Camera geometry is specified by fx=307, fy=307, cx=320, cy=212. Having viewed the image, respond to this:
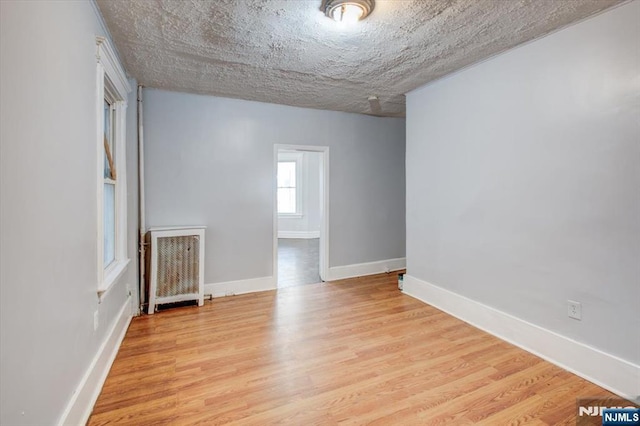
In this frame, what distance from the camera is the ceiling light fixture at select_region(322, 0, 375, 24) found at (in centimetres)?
181

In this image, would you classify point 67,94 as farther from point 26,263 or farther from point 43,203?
point 26,263

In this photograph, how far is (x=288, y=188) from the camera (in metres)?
8.44

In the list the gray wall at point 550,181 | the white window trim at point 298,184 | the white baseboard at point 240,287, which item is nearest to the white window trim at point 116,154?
the white baseboard at point 240,287

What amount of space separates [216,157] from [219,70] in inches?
42.5

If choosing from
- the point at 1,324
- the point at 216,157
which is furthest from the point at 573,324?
the point at 216,157

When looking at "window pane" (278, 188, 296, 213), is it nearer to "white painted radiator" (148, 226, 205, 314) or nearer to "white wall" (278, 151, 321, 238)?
"white wall" (278, 151, 321, 238)

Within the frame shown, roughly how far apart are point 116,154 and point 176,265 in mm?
1272

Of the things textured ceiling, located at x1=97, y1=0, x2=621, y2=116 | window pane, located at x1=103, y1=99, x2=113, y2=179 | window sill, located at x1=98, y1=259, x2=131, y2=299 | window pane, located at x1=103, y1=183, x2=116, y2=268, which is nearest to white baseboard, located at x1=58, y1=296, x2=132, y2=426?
window sill, located at x1=98, y1=259, x2=131, y2=299

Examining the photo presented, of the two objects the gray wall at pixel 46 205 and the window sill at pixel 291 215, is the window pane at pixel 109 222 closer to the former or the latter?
the gray wall at pixel 46 205

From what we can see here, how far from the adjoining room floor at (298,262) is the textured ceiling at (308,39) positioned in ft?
8.30

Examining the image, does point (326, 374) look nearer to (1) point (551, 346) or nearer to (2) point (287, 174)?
(1) point (551, 346)

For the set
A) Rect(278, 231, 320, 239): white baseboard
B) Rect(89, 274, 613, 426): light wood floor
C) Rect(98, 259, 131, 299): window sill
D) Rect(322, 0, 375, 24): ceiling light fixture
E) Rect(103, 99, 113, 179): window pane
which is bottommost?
Rect(89, 274, 613, 426): light wood floor

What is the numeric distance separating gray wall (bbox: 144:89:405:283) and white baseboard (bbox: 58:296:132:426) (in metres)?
1.28

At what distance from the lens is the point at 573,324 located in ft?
7.11
